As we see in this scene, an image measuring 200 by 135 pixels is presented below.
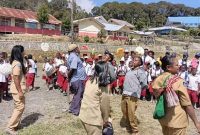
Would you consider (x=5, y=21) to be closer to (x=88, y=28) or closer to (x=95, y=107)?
(x=88, y=28)

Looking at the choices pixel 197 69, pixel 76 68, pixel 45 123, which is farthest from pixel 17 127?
pixel 197 69

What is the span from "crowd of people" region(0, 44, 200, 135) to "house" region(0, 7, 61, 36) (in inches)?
1664

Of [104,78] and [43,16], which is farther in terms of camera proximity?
[43,16]

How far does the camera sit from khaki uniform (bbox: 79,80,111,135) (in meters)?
5.80

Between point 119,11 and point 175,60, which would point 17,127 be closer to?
point 175,60

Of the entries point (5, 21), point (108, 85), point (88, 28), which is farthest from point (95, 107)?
point (88, 28)

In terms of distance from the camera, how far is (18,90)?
26.8ft

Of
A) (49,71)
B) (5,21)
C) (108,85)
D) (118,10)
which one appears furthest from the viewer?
(118,10)

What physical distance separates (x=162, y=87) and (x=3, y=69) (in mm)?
7863

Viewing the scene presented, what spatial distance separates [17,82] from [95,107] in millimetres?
2823

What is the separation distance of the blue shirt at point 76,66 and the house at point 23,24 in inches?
1843

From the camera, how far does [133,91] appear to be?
28.4 ft

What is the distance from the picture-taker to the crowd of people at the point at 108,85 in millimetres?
5305

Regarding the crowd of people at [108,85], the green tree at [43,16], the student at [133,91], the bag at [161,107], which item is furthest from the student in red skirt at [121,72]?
the green tree at [43,16]
